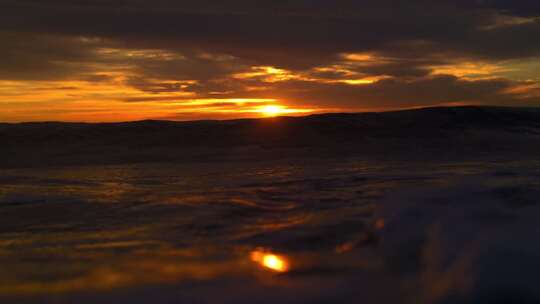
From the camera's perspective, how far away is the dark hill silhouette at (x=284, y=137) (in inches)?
310

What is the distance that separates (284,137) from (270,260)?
817 cm

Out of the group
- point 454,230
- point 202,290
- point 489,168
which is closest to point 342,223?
point 454,230

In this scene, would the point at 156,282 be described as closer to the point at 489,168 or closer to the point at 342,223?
the point at 342,223

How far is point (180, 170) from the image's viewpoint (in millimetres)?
5910

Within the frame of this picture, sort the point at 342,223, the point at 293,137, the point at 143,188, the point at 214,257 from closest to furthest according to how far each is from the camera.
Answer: the point at 214,257 < the point at 342,223 < the point at 143,188 < the point at 293,137

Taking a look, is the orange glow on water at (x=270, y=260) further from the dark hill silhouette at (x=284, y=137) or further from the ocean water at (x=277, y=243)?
the dark hill silhouette at (x=284, y=137)

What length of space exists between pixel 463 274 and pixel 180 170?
450 centimetres

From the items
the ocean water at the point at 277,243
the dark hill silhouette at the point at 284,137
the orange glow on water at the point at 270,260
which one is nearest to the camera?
the ocean water at the point at 277,243

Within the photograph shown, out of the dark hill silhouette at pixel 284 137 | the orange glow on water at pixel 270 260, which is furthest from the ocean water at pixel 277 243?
the dark hill silhouette at pixel 284 137

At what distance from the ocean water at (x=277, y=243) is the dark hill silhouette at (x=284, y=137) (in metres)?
3.57

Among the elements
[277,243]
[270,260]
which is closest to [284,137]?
[277,243]

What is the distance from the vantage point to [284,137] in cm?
1025

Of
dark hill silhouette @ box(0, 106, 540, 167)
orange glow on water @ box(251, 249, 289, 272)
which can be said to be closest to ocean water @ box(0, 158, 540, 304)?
orange glow on water @ box(251, 249, 289, 272)

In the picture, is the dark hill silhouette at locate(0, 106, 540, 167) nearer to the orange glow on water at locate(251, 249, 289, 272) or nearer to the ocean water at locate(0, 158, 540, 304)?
the ocean water at locate(0, 158, 540, 304)
